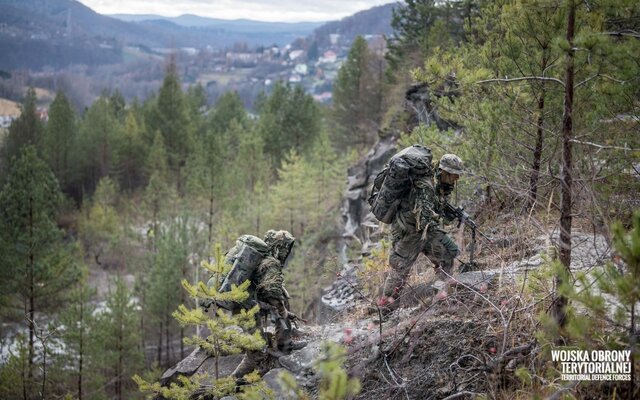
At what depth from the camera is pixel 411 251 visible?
7090 millimetres

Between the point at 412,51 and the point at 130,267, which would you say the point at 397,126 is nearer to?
the point at 412,51

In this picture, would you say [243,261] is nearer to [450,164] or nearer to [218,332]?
[218,332]

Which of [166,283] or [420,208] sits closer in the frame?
[420,208]

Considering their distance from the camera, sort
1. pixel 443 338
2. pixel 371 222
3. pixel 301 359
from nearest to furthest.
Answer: pixel 443 338 → pixel 301 359 → pixel 371 222

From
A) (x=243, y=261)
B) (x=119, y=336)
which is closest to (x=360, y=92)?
(x=119, y=336)

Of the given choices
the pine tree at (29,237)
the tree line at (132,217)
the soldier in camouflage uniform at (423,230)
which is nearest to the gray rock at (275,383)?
the soldier in camouflage uniform at (423,230)

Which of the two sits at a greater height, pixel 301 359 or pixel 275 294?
pixel 275 294

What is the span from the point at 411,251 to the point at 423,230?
44 cm

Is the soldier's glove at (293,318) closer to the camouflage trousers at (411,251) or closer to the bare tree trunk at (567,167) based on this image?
the camouflage trousers at (411,251)

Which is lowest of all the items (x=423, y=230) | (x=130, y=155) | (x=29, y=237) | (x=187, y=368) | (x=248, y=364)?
(x=130, y=155)

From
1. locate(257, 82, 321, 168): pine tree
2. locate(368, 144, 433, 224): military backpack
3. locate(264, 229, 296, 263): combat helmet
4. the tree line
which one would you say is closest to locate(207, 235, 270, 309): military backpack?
locate(264, 229, 296, 263): combat helmet

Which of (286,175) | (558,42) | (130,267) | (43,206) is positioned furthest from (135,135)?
(558,42)

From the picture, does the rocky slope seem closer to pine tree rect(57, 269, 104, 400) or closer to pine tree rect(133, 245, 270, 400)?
pine tree rect(133, 245, 270, 400)

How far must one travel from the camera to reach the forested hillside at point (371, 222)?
457 cm
